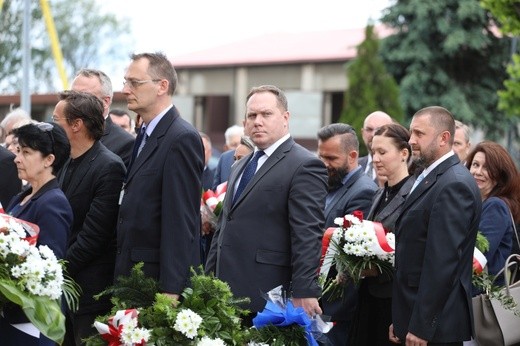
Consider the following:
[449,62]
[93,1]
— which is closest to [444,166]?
[449,62]

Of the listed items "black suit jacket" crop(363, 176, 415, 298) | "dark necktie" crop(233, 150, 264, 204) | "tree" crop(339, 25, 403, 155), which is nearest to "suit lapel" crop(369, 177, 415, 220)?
"black suit jacket" crop(363, 176, 415, 298)

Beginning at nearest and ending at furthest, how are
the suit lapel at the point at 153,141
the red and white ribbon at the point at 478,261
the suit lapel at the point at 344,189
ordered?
the suit lapel at the point at 153,141, the red and white ribbon at the point at 478,261, the suit lapel at the point at 344,189

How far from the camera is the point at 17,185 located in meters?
8.26

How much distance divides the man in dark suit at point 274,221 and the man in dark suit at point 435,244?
25.2 inches

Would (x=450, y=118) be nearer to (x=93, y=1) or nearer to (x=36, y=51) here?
(x=36, y=51)

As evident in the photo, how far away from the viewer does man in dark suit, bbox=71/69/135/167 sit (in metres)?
7.70

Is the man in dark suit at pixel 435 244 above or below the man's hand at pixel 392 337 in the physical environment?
above

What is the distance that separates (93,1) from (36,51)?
10496mm

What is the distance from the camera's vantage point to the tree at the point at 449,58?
3559 cm

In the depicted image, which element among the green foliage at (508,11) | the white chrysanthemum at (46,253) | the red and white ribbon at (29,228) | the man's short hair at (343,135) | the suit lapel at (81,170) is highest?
the green foliage at (508,11)

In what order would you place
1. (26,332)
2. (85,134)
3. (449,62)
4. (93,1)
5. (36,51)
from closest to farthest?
(26,332)
(85,134)
(449,62)
(36,51)
(93,1)

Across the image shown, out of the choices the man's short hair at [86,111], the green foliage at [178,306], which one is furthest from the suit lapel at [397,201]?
the man's short hair at [86,111]

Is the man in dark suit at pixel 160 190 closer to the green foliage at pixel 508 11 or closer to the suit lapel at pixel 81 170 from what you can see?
the suit lapel at pixel 81 170

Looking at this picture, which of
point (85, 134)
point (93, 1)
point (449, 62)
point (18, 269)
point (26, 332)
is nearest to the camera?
point (18, 269)
